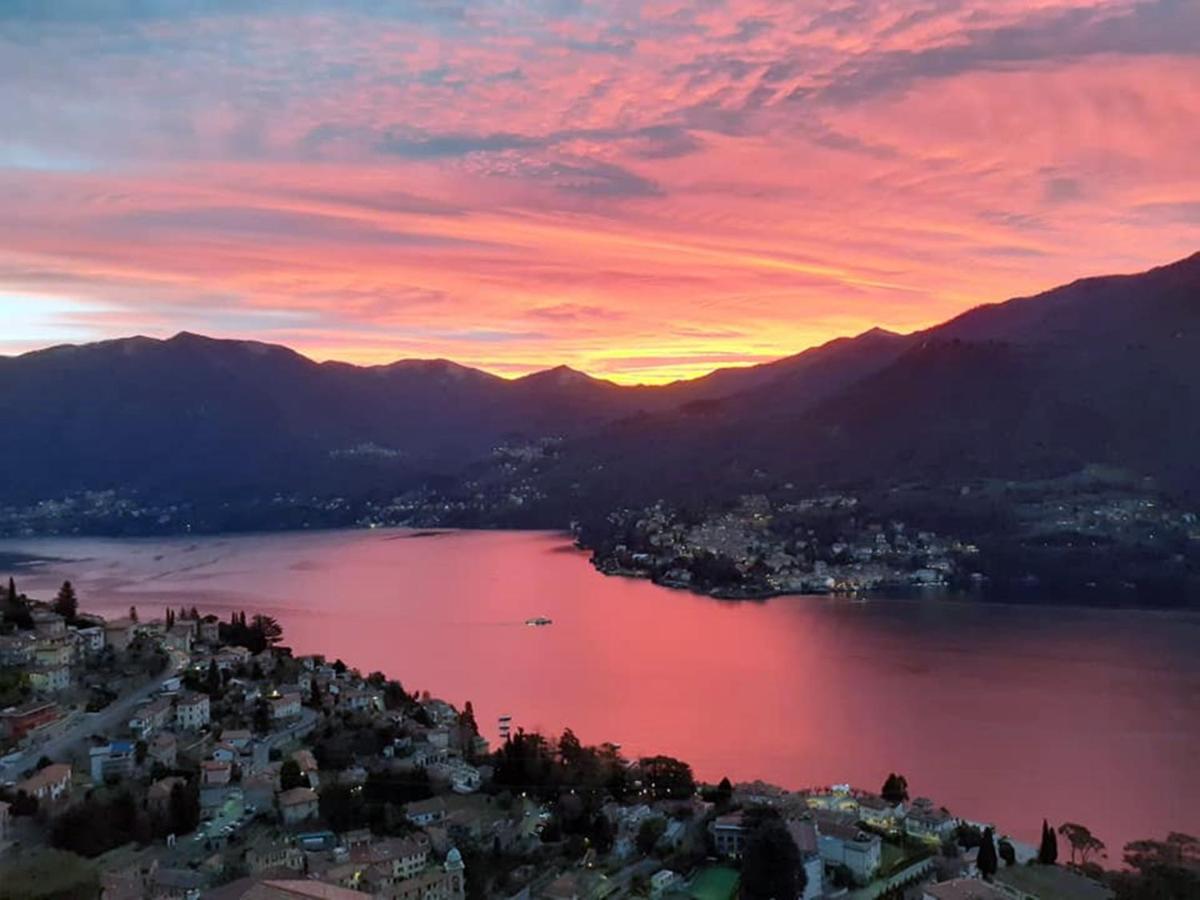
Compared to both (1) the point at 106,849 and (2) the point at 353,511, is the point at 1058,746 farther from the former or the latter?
(2) the point at 353,511

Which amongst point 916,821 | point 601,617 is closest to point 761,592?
point 601,617

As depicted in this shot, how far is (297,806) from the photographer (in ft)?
25.0

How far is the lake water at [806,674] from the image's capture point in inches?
409

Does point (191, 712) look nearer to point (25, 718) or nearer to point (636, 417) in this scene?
point (25, 718)

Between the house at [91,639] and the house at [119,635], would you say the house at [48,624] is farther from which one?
the house at [119,635]

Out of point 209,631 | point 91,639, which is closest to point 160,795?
point 91,639

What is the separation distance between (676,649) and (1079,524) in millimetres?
15750

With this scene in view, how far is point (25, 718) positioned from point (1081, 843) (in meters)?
8.09

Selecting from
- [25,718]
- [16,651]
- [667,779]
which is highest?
[16,651]

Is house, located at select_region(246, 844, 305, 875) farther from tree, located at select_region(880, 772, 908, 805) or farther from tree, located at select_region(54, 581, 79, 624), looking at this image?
tree, located at select_region(54, 581, 79, 624)

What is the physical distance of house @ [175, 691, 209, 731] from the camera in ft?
29.8

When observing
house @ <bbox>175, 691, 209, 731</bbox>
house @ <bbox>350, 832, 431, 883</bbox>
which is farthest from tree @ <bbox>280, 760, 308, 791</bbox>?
house @ <bbox>175, 691, 209, 731</bbox>

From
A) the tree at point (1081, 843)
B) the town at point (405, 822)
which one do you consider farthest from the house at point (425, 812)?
the tree at point (1081, 843)

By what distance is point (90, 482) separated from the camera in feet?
182
